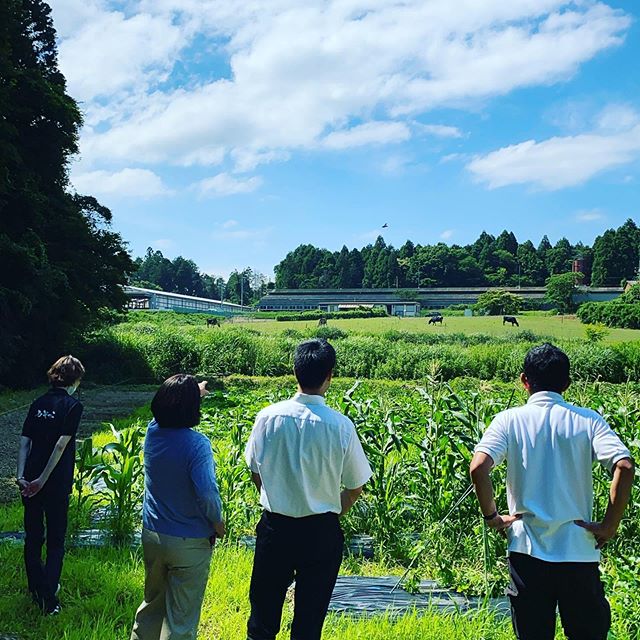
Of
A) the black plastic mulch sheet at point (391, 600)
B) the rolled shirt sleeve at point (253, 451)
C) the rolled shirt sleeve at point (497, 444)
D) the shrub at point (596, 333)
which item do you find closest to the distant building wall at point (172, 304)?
the shrub at point (596, 333)

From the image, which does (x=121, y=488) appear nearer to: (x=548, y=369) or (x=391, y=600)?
(x=391, y=600)

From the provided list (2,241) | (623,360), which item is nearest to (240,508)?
(2,241)

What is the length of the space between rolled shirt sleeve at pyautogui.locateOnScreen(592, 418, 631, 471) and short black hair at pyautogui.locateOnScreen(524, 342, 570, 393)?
0.21 m

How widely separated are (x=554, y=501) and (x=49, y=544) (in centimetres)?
283

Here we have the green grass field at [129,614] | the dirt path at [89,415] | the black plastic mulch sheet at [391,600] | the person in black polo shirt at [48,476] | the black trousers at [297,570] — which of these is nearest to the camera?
the black trousers at [297,570]

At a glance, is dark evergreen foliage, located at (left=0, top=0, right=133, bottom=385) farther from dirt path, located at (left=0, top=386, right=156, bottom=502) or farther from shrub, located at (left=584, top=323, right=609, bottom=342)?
shrub, located at (left=584, top=323, right=609, bottom=342)

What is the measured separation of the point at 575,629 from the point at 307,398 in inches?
55.9

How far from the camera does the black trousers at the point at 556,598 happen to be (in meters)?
2.40

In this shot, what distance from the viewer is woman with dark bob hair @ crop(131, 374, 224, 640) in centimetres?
272

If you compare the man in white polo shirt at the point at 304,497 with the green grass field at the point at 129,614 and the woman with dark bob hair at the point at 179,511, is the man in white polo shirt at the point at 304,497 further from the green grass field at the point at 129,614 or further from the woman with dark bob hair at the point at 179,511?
the green grass field at the point at 129,614

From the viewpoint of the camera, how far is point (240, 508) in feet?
16.3

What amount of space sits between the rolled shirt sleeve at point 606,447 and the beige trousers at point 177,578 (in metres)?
1.73

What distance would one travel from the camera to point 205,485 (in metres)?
2.69

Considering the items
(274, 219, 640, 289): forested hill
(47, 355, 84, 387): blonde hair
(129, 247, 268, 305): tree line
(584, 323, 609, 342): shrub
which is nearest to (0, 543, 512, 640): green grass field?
(47, 355, 84, 387): blonde hair
